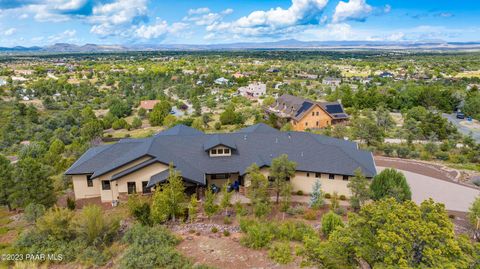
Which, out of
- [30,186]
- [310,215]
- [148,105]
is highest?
[30,186]

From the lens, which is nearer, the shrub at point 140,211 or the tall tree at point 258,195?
the shrub at point 140,211

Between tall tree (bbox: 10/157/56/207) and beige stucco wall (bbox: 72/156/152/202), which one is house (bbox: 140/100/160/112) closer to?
beige stucco wall (bbox: 72/156/152/202)

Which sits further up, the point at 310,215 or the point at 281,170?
the point at 281,170

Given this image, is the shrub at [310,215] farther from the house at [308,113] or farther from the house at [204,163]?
the house at [308,113]

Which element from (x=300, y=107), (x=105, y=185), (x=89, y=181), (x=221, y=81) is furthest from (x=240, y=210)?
(x=221, y=81)

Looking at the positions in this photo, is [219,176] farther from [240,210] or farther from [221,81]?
[221,81]

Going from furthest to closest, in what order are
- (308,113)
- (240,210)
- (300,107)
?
1. (300,107)
2. (308,113)
3. (240,210)

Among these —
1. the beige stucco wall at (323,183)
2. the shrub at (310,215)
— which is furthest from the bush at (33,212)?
the beige stucco wall at (323,183)

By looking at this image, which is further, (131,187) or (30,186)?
(131,187)

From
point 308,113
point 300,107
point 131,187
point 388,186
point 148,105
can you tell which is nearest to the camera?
point 388,186
